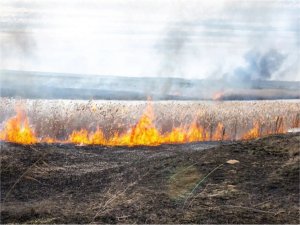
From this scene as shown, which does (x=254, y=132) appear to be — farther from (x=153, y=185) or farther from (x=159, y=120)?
(x=153, y=185)

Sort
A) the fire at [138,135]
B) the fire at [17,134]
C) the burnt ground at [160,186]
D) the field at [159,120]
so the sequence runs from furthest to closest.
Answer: the field at [159,120] < the fire at [138,135] < the fire at [17,134] < the burnt ground at [160,186]

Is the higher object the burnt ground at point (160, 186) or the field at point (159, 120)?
the field at point (159, 120)

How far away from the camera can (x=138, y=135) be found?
78.1 feet

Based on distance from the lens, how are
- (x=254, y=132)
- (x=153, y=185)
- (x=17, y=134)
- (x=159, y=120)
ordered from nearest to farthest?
(x=153, y=185)
(x=17, y=134)
(x=254, y=132)
(x=159, y=120)

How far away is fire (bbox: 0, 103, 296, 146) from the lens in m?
21.7

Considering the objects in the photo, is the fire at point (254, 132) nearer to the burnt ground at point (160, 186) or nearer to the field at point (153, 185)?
the field at point (153, 185)

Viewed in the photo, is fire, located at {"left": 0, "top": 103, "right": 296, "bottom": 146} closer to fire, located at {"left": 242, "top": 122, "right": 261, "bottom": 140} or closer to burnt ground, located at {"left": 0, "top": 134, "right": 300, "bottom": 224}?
fire, located at {"left": 242, "top": 122, "right": 261, "bottom": 140}

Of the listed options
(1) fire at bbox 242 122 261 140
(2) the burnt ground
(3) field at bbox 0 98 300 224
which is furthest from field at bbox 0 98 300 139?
(2) the burnt ground

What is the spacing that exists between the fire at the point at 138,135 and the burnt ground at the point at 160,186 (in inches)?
163

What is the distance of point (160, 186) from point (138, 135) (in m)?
10.3

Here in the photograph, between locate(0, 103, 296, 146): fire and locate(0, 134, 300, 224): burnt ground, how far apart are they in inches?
163

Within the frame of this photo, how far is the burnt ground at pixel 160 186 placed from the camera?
11688 millimetres

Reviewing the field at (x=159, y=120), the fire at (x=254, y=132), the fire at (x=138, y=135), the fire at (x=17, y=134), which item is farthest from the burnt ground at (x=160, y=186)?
the fire at (x=254, y=132)

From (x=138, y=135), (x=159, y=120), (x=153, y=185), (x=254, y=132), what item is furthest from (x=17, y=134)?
(x=254, y=132)
